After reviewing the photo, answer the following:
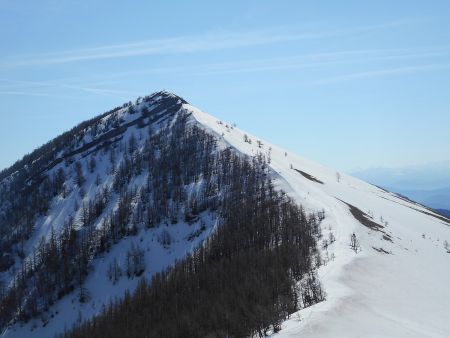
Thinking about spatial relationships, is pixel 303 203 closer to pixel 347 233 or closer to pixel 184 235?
pixel 347 233

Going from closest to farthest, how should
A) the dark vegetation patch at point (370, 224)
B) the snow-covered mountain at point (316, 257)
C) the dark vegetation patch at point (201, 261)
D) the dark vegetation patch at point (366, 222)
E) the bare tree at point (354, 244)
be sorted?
the snow-covered mountain at point (316, 257), the dark vegetation patch at point (201, 261), the bare tree at point (354, 244), the dark vegetation patch at point (370, 224), the dark vegetation patch at point (366, 222)

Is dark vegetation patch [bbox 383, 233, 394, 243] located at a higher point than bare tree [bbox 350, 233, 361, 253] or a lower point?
lower

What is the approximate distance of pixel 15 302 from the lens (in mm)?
157750

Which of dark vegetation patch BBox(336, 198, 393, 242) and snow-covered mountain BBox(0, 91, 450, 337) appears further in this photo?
dark vegetation patch BBox(336, 198, 393, 242)

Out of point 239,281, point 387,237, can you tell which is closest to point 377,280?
point 239,281

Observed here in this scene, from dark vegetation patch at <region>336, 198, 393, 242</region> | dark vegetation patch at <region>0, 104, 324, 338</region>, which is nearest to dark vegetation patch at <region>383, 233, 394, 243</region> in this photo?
dark vegetation patch at <region>336, 198, 393, 242</region>

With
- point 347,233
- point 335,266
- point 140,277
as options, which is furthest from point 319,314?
point 140,277

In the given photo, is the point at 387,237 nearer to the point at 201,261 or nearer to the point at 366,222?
the point at 366,222

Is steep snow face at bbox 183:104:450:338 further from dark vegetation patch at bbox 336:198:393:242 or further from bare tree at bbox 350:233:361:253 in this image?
bare tree at bbox 350:233:361:253

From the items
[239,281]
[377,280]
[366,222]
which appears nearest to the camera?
[377,280]

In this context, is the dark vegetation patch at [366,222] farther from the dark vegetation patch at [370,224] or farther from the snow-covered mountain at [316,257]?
the snow-covered mountain at [316,257]

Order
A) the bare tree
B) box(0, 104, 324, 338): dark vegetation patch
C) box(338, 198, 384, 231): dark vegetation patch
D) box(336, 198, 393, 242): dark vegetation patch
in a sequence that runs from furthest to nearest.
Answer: box(338, 198, 384, 231): dark vegetation patch, box(336, 198, 393, 242): dark vegetation patch, the bare tree, box(0, 104, 324, 338): dark vegetation patch

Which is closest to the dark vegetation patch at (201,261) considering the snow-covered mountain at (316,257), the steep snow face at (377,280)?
the snow-covered mountain at (316,257)

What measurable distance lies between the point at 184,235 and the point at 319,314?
112365 millimetres
